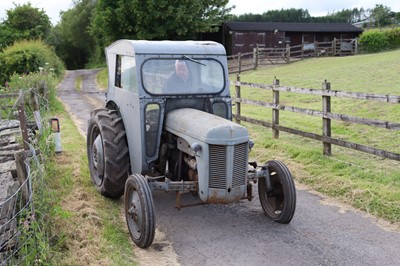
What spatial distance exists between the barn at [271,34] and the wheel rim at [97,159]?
31826 millimetres

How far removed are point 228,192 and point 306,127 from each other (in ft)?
22.5

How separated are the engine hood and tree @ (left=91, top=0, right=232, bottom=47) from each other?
81.5ft

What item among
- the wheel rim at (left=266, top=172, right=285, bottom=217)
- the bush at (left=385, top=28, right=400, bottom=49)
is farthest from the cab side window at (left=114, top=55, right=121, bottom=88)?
the bush at (left=385, top=28, right=400, bottom=49)

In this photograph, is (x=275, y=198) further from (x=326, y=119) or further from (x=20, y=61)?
(x=20, y=61)

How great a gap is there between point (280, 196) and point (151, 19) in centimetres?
2592

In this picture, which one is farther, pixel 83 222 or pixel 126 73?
pixel 126 73

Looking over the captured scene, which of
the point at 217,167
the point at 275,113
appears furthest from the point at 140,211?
the point at 275,113

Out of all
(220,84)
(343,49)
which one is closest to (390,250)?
(220,84)

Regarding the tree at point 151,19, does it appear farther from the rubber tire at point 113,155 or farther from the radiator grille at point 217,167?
the radiator grille at point 217,167

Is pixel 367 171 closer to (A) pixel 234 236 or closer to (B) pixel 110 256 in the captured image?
(A) pixel 234 236

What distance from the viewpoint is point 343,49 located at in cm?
3709

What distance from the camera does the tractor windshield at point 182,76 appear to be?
5984mm

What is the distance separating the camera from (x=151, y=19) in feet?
98.9

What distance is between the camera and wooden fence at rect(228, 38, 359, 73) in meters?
30.5
